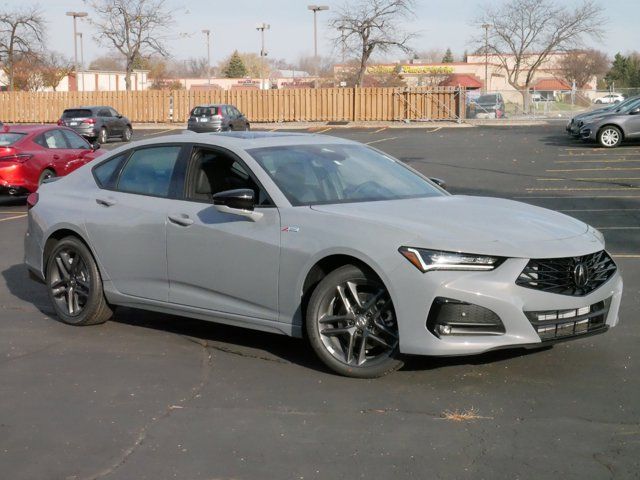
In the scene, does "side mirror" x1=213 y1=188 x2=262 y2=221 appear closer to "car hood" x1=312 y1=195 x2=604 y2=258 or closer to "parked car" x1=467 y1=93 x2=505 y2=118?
"car hood" x1=312 y1=195 x2=604 y2=258

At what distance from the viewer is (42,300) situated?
29.1 feet

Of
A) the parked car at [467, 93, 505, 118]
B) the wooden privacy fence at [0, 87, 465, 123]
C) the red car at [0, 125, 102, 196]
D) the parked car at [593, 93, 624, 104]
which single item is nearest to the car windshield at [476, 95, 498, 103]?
the parked car at [467, 93, 505, 118]

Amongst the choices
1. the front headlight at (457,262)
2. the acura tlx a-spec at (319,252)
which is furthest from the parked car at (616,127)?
the front headlight at (457,262)

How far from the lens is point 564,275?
18.8 ft

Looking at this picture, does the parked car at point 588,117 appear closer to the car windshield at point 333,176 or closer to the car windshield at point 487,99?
the car windshield at point 333,176

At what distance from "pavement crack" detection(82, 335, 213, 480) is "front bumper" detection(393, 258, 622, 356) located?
1.31 m

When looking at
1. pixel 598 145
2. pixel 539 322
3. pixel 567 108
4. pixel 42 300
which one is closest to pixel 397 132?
pixel 598 145

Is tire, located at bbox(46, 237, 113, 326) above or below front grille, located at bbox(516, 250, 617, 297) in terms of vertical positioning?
below

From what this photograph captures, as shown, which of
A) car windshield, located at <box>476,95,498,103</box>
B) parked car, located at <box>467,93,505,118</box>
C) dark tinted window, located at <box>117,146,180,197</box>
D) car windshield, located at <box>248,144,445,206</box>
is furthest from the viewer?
car windshield, located at <box>476,95,498,103</box>

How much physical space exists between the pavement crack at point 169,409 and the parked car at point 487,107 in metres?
49.3

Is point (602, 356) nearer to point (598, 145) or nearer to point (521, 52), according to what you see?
point (598, 145)

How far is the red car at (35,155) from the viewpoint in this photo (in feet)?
56.0

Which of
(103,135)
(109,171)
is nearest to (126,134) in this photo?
(103,135)

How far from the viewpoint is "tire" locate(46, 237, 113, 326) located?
Answer: 24.6 feet
